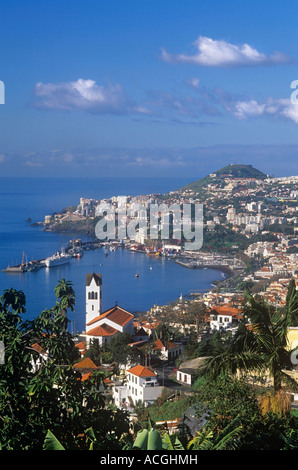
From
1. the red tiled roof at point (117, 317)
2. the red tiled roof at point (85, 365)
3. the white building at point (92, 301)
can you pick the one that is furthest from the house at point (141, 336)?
the red tiled roof at point (85, 365)

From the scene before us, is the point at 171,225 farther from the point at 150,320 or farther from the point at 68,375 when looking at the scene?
the point at 68,375

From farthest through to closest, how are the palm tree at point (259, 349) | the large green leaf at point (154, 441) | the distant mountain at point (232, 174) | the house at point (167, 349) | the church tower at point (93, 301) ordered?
the distant mountain at point (232, 174), the church tower at point (93, 301), the house at point (167, 349), the palm tree at point (259, 349), the large green leaf at point (154, 441)

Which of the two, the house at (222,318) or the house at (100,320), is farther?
the house at (222,318)

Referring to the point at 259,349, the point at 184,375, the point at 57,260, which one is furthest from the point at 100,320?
the point at 57,260

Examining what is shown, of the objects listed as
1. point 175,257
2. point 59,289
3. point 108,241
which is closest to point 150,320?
point 59,289

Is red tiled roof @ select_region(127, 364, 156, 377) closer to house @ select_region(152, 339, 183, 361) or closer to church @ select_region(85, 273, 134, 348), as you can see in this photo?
house @ select_region(152, 339, 183, 361)

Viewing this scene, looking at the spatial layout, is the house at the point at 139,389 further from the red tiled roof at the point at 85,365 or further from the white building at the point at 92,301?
the white building at the point at 92,301

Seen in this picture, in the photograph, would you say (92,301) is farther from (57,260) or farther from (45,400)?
(57,260)
